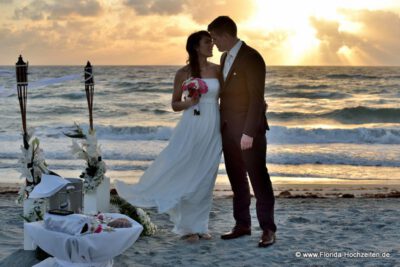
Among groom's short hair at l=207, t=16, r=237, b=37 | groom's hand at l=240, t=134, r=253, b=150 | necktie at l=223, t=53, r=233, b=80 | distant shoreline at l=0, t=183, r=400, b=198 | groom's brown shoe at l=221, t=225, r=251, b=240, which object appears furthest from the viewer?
distant shoreline at l=0, t=183, r=400, b=198

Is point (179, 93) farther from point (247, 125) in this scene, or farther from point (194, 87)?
point (247, 125)

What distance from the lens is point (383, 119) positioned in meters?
27.8

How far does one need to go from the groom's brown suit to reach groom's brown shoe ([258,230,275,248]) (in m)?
0.05

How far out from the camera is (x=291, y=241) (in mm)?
6918

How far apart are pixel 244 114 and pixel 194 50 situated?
2.75 feet

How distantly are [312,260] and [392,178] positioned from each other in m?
7.19

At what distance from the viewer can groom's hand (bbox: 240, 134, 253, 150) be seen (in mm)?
6098

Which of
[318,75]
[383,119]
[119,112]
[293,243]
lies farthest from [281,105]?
[293,243]

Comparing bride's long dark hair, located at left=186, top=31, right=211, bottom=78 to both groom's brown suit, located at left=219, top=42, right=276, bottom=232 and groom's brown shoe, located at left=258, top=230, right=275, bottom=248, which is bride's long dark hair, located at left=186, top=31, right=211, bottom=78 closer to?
groom's brown suit, located at left=219, top=42, right=276, bottom=232

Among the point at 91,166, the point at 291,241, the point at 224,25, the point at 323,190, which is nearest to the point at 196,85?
the point at 224,25

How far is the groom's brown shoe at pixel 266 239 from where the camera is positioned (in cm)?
657

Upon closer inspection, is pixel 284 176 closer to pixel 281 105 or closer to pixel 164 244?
pixel 164 244

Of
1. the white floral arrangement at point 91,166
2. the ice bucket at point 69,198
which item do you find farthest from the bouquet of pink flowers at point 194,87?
the ice bucket at point 69,198

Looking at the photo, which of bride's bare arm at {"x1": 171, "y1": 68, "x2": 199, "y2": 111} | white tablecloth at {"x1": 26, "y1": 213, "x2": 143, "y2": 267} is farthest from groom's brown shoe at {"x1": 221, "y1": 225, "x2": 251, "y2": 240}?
white tablecloth at {"x1": 26, "y1": 213, "x2": 143, "y2": 267}
